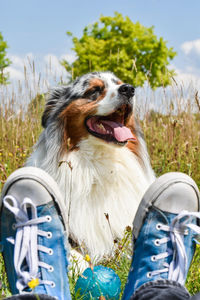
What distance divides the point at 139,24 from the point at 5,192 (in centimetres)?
2698

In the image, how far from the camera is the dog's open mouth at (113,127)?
281cm

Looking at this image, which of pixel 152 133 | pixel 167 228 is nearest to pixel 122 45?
pixel 152 133

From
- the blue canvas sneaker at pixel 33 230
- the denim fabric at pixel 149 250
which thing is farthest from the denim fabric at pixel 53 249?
the denim fabric at pixel 149 250

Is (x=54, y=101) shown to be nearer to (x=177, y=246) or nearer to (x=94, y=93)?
(x=94, y=93)

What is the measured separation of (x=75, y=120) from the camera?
2.92m

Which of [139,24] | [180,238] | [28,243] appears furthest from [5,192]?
[139,24]

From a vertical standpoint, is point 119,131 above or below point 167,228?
above

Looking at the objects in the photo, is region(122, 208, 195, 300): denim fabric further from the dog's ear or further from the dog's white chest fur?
the dog's ear

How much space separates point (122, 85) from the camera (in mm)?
2885

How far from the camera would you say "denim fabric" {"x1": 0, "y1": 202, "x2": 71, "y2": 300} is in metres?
1.70

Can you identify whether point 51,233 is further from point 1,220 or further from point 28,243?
point 1,220

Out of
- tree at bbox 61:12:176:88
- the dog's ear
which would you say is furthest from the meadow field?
tree at bbox 61:12:176:88

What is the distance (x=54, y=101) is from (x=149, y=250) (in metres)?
1.82

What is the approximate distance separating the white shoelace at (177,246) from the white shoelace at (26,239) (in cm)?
58
